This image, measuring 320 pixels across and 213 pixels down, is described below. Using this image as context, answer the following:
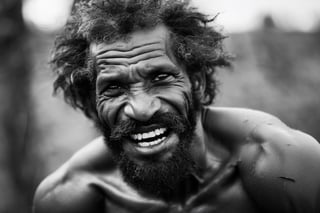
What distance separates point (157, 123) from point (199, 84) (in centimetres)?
60

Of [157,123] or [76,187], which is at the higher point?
[157,123]

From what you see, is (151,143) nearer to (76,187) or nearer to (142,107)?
(142,107)

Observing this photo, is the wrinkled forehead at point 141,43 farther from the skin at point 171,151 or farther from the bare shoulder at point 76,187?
the bare shoulder at point 76,187

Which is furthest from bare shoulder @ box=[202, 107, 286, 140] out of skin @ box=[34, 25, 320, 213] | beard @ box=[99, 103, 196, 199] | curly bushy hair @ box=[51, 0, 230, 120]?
beard @ box=[99, 103, 196, 199]

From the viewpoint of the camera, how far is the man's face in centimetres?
281

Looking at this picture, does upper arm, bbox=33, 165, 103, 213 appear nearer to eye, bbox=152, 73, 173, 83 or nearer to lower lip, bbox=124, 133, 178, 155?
lower lip, bbox=124, 133, 178, 155

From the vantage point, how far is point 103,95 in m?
3.00

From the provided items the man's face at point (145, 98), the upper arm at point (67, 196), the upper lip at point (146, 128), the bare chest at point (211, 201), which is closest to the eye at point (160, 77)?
the man's face at point (145, 98)

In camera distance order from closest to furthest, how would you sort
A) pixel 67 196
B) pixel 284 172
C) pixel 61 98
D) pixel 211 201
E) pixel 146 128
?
1. pixel 284 172
2. pixel 146 128
3. pixel 211 201
4. pixel 67 196
5. pixel 61 98

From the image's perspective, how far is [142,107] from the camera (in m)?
2.76

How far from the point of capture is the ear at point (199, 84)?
10.6ft

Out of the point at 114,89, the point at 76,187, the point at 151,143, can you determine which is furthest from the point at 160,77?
the point at 76,187

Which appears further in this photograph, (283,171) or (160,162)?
(160,162)

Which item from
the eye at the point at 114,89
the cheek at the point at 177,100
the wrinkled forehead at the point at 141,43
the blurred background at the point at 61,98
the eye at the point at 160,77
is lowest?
the blurred background at the point at 61,98
